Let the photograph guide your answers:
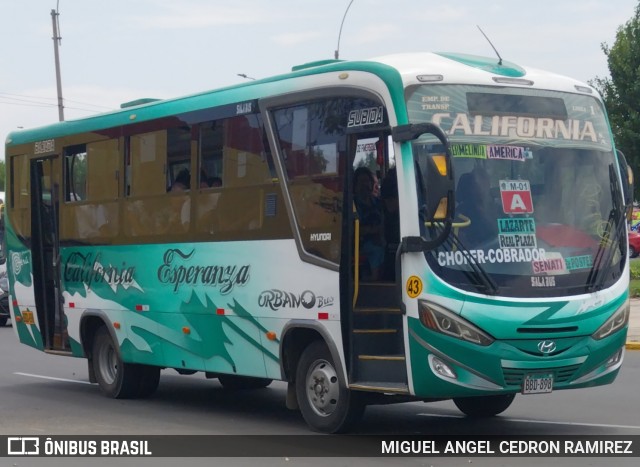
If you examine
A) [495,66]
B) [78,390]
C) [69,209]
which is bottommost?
[78,390]

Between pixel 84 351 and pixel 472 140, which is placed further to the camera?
pixel 84 351

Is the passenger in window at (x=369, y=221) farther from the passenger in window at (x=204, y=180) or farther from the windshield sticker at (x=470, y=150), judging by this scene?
the passenger in window at (x=204, y=180)

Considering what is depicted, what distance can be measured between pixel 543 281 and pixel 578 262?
0.48m

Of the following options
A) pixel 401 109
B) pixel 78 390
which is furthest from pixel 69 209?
pixel 401 109

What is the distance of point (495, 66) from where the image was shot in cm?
1137

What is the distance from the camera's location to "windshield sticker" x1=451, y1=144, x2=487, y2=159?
10539 millimetres

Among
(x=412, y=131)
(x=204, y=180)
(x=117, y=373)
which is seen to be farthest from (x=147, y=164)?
(x=412, y=131)

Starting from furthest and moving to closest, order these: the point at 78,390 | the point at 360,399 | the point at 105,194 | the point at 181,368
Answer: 1. the point at 78,390
2. the point at 105,194
3. the point at 181,368
4. the point at 360,399

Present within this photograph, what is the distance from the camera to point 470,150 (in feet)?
34.8

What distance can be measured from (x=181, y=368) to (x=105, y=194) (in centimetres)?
256

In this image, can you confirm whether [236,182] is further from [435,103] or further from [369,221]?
[435,103]

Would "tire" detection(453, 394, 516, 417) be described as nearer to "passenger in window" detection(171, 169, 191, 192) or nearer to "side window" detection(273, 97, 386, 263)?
"side window" detection(273, 97, 386, 263)

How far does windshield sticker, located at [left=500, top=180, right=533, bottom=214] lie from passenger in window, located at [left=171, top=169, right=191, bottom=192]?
4.11m

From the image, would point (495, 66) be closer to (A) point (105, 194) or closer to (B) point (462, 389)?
(B) point (462, 389)
